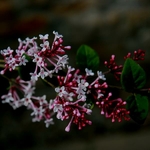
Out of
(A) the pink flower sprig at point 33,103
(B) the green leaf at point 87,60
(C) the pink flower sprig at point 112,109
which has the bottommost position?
(C) the pink flower sprig at point 112,109

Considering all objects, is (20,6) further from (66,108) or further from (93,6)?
(66,108)

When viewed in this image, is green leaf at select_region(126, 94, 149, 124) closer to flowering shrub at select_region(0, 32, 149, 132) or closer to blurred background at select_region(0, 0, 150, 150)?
flowering shrub at select_region(0, 32, 149, 132)

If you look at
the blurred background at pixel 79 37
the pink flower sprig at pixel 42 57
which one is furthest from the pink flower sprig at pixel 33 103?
the blurred background at pixel 79 37

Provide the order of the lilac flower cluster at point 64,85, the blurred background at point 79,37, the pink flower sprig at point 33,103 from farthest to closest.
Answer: the blurred background at point 79,37, the pink flower sprig at point 33,103, the lilac flower cluster at point 64,85

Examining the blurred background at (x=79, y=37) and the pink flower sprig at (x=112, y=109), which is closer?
the pink flower sprig at (x=112, y=109)

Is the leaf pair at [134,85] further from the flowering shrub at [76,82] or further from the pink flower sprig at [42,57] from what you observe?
the pink flower sprig at [42,57]

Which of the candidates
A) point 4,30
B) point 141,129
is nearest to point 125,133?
point 141,129

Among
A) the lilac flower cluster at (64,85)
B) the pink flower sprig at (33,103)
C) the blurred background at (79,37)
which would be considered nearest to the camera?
the lilac flower cluster at (64,85)

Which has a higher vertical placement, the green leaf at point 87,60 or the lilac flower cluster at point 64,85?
the green leaf at point 87,60
